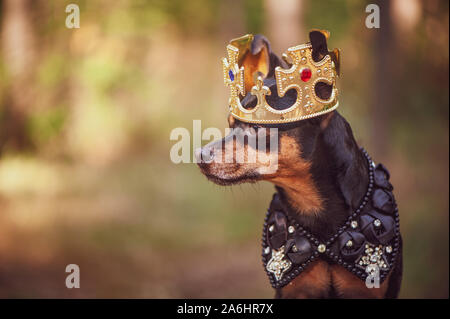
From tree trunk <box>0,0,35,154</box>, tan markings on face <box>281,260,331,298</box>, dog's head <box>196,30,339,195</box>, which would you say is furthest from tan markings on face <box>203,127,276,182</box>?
tree trunk <box>0,0,35,154</box>

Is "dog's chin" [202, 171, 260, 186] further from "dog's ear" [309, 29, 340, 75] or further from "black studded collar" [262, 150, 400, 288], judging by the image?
"dog's ear" [309, 29, 340, 75]

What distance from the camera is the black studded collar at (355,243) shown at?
2377 millimetres

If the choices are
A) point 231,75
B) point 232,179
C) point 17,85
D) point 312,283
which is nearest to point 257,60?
point 231,75

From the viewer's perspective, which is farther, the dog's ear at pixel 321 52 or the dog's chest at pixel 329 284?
the dog's chest at pixel 329 284

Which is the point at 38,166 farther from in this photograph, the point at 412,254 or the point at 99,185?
the point at 412,254

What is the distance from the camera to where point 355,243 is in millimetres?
2363

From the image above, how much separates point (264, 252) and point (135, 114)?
6460 mm

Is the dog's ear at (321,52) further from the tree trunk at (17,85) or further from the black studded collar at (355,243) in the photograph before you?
the tree trunk at (17,85)

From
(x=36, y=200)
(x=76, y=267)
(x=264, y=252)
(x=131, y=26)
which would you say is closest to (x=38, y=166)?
(x=36, y=200)

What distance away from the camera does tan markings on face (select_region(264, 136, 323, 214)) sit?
2242 mm

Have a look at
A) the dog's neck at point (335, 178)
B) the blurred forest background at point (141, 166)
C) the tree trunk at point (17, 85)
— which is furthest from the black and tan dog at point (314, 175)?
the tree trunk at point (17, 85)

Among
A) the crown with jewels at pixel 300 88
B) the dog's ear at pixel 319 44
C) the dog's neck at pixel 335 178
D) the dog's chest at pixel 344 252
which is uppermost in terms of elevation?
the dog's ear at pixel 319 44

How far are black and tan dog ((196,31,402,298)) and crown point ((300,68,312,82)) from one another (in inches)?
3.4

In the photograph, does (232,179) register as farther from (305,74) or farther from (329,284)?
(329,284)
